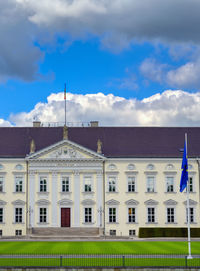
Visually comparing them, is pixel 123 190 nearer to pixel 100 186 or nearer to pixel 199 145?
pixel 100 186

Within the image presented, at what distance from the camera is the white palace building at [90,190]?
6450 centimetres

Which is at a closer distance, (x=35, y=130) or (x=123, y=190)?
(x=123, y=190)

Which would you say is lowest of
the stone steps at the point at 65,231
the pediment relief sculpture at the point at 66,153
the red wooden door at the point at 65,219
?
the stone steps at the point at 65,231

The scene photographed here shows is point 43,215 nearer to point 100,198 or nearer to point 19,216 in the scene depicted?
point 19,216

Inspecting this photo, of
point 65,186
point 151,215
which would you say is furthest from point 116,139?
point 151,215

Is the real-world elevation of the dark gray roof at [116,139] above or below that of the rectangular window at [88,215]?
above

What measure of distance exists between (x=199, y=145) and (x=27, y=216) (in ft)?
80.2

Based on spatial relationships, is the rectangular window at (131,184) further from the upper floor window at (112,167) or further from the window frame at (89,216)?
the window frame at (89,216)

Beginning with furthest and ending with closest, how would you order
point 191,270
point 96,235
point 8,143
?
point 8,143
point 96,235
point 191,270

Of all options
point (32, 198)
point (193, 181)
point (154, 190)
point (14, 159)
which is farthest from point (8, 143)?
point (193, 181)

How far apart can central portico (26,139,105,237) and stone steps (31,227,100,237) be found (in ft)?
2.09

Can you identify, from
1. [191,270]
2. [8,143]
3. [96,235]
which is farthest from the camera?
[8,143]

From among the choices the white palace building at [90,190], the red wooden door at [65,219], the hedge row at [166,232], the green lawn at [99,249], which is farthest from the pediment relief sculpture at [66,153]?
the green lawn at [99,249]

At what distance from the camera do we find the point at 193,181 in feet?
216
